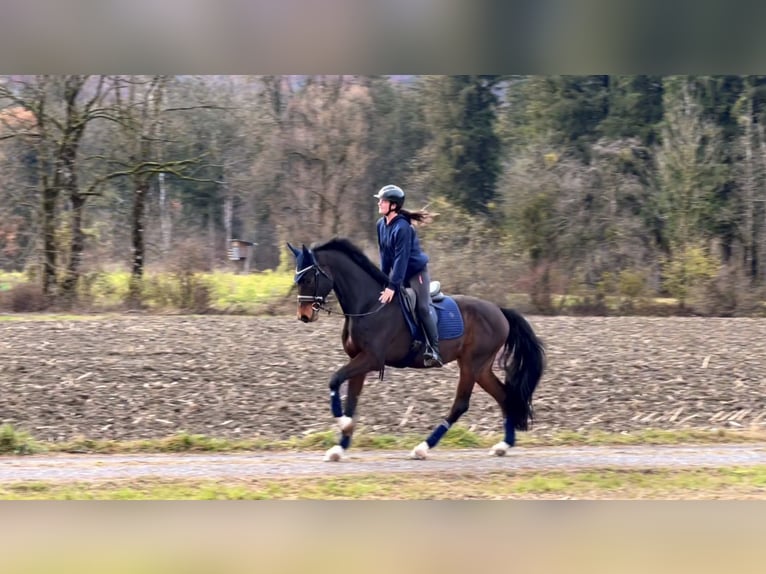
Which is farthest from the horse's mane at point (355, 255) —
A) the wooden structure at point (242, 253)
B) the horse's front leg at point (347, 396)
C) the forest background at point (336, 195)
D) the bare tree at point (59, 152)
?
the bare tree at point (59, 152)

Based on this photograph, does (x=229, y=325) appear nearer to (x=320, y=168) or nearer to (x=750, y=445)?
(x=320, y=168)

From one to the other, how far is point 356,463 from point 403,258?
2.27 m

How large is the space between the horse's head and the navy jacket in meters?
0.73

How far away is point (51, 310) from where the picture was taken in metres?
23.1

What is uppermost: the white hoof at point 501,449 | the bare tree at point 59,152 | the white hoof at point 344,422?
the bare tree at point 59,152

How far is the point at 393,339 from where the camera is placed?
10.8 metres

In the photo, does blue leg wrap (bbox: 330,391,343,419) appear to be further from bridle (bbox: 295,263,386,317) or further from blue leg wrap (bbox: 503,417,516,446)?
blue leg wrap (bbox: 503,417,516,446)

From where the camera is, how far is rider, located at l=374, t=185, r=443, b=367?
10422mm

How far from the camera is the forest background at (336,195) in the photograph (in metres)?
23.5

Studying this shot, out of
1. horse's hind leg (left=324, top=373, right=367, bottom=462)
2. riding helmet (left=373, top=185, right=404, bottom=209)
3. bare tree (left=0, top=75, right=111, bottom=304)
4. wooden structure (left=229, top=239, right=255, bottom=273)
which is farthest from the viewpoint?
wooden structure (left=229, top=239, right=255, bottom=273)

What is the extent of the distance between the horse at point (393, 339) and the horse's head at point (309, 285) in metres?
0.01

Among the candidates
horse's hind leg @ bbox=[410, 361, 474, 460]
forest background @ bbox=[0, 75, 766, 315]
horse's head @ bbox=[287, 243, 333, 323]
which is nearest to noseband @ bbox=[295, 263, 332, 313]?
horse's head @ bbox=[287, 243, 333, 323]

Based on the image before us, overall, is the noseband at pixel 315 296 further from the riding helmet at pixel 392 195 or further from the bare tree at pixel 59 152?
the bare tree at pixel 59 152
